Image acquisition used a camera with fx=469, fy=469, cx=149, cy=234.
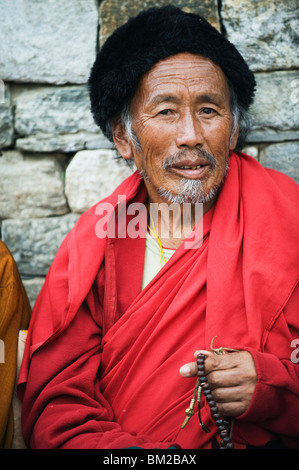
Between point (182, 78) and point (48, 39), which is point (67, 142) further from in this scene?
point (182, 78)

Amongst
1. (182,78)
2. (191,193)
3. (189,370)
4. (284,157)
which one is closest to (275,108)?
(284,157)

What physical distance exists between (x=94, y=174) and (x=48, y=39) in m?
0.80

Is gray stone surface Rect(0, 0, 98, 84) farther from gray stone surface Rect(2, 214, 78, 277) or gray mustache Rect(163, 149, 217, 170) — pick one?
gray mustache Rect(163, 149, 217, 170)

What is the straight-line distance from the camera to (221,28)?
258cm

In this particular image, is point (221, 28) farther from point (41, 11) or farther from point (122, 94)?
point (41, 11)

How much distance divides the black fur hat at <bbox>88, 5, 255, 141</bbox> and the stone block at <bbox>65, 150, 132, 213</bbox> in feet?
1.50

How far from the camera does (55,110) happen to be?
2723mm

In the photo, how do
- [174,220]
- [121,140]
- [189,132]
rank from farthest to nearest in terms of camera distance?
[121,140] → [174,220] → [189,132]

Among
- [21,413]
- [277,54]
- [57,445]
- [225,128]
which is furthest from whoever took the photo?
[277,54]

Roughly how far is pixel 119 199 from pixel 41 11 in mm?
1263

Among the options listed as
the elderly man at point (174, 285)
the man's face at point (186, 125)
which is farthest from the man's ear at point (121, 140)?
the man's face at point (186, 125)

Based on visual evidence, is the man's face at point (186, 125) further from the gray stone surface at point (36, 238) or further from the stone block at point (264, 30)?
the gray stone surface at point (36, 238)

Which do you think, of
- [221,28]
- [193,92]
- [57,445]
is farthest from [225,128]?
[57,445]

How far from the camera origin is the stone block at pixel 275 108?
2.57m
